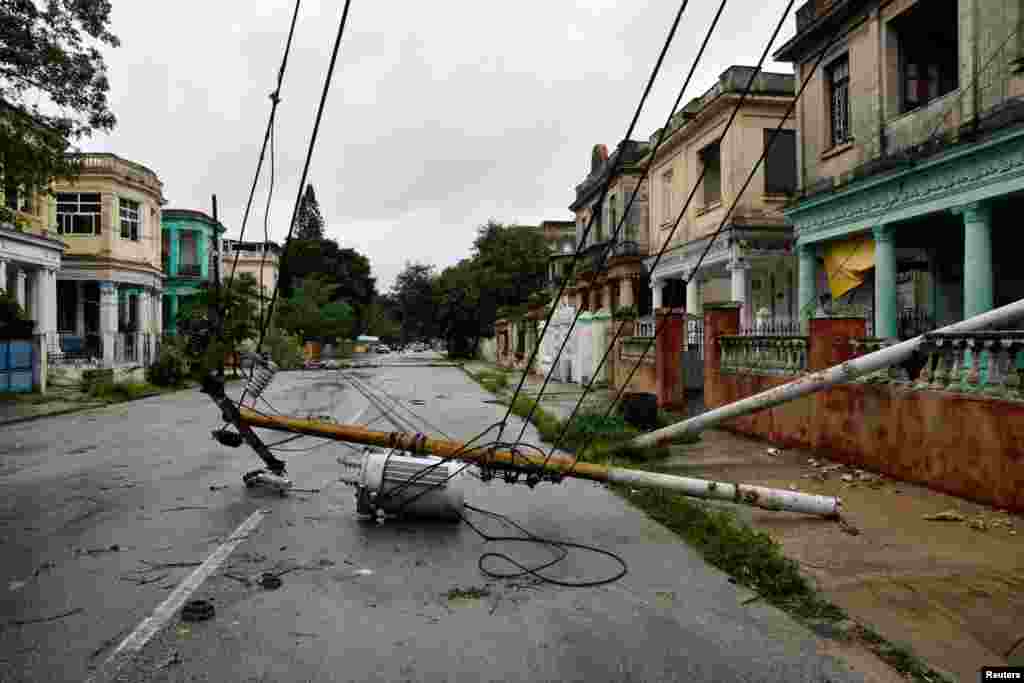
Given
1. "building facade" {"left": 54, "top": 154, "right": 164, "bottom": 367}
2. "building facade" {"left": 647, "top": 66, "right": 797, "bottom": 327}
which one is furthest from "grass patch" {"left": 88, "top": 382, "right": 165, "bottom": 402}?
"building facade" {"left": 647, "top": 66, "right": 797, "bottom": 327}

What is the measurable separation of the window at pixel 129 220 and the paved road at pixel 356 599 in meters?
30.4

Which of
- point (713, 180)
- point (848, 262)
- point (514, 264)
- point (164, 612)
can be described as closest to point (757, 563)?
point (164, 612)

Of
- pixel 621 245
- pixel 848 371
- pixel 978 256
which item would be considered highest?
pixel 621 245

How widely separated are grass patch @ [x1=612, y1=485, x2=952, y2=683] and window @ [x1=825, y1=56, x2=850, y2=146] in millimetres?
10332

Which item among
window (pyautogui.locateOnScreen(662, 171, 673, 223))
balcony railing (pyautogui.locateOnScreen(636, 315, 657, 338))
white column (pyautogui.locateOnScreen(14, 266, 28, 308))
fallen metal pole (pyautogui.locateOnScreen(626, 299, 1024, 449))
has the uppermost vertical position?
window (pyautogui.locateOnScreen(662, 171, 673, 223))

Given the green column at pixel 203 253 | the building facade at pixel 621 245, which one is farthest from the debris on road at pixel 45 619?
the green column at pixel 203 253

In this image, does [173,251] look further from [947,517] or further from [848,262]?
[947,517]

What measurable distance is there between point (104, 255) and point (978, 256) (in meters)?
34.6

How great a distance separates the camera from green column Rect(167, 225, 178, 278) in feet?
147

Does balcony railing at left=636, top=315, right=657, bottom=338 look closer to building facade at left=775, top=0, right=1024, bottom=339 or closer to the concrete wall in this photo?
building facade at left=775, top=0, right=1024, bottom=339

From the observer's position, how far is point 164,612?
396cm

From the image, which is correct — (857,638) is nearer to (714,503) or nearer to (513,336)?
(714,503)

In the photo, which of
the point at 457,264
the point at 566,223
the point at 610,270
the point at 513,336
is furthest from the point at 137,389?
the point at 566,223

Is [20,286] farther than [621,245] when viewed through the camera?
Yes
